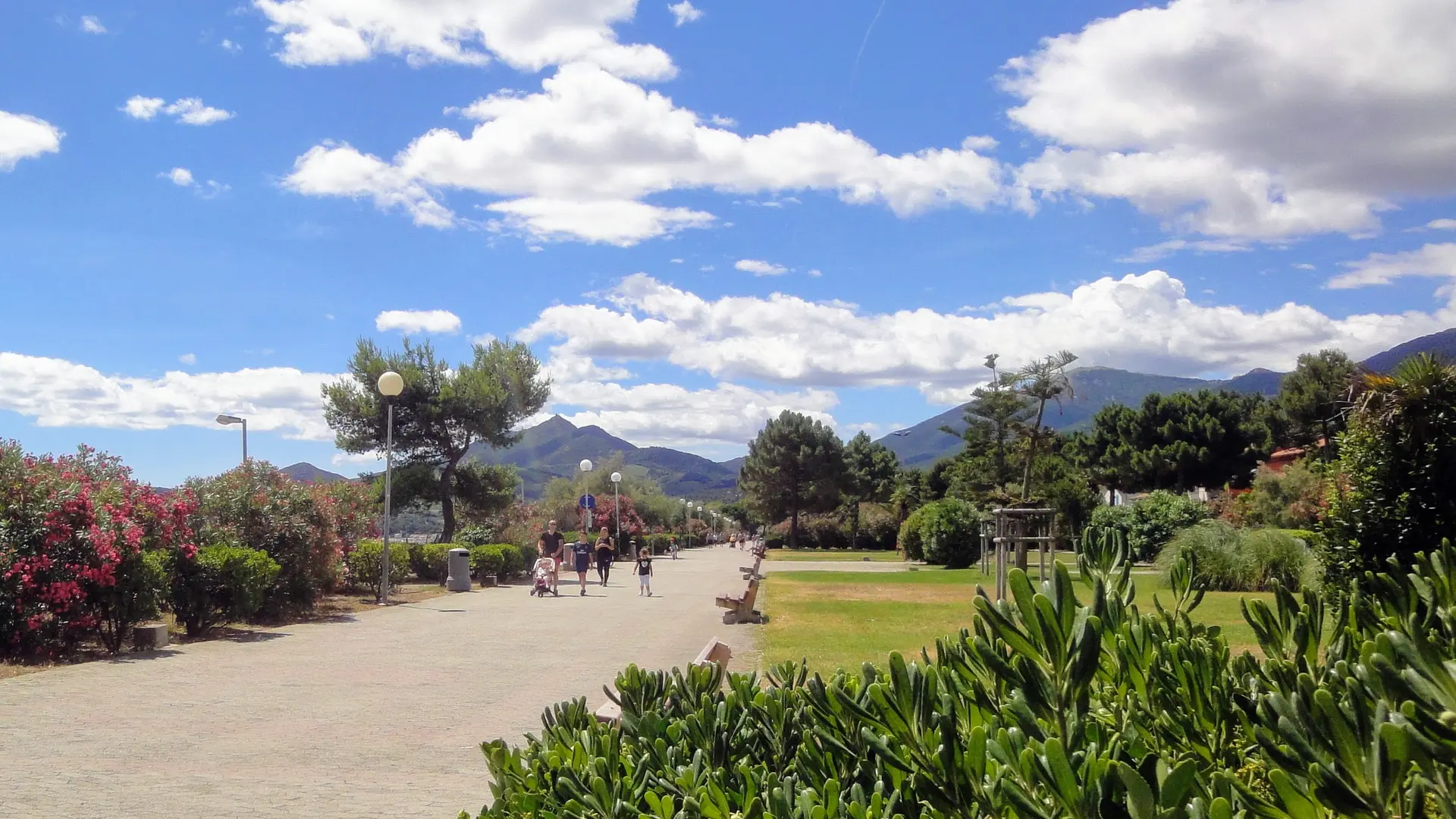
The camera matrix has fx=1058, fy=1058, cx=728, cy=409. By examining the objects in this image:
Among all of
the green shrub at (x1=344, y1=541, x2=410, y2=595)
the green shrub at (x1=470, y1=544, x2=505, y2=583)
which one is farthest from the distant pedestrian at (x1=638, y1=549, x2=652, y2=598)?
the green shrub at (x1=344, y1=541, x2=410, y2=595)

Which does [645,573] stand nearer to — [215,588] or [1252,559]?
[215,588]

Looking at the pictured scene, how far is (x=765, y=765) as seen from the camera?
1.88m

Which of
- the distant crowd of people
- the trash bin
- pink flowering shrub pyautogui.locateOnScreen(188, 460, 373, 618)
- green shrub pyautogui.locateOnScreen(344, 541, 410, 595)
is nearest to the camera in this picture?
pink flowering shrub pyautogui.locateOnScreen(188, 460, 373, 618)

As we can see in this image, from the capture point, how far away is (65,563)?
10.8m

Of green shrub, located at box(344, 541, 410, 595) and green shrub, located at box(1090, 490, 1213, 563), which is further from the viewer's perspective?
green shrub, located at box(1090, 490, 1213, 563)

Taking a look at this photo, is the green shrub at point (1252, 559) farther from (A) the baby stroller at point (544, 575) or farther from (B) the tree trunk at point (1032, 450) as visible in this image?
(B) the tree trunk at point (1032, 450)

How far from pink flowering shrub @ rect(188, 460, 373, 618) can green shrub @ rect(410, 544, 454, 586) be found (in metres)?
7.23

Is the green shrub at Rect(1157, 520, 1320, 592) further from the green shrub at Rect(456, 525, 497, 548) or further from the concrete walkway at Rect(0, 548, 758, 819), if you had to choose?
the green shrub at Rect(456, 525, 497, 548)

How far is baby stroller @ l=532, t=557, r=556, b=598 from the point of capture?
845 inches

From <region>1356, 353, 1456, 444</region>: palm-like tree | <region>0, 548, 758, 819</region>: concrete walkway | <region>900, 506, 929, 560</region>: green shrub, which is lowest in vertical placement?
<region>900, 506, 929, 560</region>: green shrub

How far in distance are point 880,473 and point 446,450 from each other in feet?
184

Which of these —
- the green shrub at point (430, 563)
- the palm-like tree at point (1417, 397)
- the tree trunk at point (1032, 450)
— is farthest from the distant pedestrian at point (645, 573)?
the tree trunk at point (1032, 450)

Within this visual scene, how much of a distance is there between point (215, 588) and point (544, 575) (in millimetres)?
8835

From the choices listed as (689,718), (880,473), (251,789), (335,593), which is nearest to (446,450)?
(335,593)
